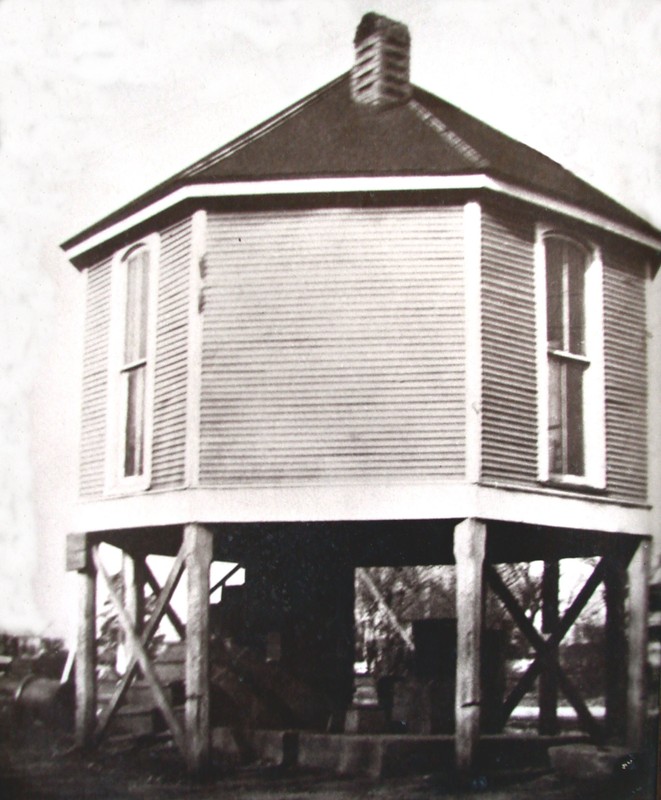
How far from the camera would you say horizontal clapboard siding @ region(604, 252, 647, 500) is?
871 centimetres

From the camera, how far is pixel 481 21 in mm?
8289

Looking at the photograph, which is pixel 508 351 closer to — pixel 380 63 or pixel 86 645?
pixel 380 63

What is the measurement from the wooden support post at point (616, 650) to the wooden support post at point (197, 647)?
8.80ft

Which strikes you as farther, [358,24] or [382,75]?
[382,75]

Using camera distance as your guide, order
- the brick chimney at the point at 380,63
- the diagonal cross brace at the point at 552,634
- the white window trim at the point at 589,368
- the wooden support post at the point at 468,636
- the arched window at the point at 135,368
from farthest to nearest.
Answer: the diagonal cross brace at the point at 552,634 → the arched window at the point at 135,368 → the white window trim at the point at 589,368 → the brick chimney at the point at 380,63 → the wooden support post at the point at 468,636

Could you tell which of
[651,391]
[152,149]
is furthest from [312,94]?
[651,391]

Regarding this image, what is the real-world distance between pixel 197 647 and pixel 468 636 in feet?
5.75

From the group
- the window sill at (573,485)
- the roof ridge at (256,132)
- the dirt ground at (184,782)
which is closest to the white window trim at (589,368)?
the window sill at (573,485)

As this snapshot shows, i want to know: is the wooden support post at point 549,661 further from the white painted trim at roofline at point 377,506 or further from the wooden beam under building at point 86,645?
the wooden beam under building at point 86,645

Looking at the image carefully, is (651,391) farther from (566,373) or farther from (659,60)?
(659,60)

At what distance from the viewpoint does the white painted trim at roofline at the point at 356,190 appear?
27.7 feet

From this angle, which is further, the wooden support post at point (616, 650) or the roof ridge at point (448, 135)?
the wooden support post at point (616, 650)

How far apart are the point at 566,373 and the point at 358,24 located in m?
2.68

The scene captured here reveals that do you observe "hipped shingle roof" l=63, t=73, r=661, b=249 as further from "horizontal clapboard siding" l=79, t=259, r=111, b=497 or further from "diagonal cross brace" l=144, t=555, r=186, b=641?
"diagonal cross brace" l=144, t=555, r=186, b=641
